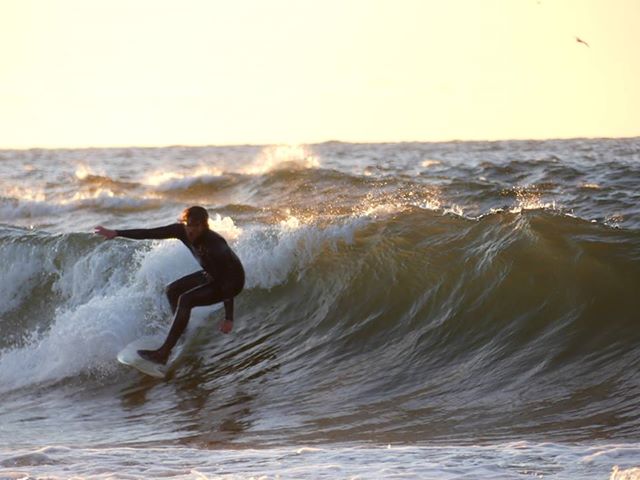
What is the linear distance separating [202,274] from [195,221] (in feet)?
2.54

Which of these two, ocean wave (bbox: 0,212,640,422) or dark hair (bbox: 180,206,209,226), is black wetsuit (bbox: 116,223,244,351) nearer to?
dark hair (bbox: 180,206,209,226)

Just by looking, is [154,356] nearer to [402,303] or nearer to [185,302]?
[185,302]

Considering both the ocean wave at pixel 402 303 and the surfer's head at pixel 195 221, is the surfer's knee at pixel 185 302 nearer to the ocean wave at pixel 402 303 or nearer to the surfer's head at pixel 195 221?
the surfer's head at pixel 195 221

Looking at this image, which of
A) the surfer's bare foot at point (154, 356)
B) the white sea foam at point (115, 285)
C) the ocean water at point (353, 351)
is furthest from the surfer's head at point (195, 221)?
the white sea foam at point (115, 285)

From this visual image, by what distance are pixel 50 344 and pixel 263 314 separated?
98.6 inches

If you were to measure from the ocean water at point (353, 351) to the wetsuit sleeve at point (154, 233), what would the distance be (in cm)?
161

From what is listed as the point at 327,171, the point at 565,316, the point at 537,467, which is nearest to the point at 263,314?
the point at 565,316

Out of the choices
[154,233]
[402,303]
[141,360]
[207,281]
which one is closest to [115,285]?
[141,360]

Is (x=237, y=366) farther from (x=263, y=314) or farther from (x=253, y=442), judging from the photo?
(x=253, y=442)

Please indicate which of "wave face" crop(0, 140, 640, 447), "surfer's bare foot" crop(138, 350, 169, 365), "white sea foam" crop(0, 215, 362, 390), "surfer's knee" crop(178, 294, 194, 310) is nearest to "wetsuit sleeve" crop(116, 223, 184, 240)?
"surfer's knee" crop(178, 294, 194, 310)

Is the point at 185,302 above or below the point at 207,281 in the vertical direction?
below

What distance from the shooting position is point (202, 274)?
11117 millimetres

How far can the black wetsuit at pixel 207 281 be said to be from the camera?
10.8m

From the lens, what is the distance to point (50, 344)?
511 inches
